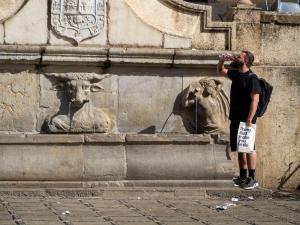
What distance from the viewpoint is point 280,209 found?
10.1m

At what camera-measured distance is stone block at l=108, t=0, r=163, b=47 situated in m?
11.4

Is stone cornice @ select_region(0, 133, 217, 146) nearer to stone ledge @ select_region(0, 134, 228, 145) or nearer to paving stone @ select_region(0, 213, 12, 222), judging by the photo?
stone ledge @ select_region(0, 134, 228, 145)

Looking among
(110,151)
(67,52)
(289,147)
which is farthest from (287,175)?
(67,52)

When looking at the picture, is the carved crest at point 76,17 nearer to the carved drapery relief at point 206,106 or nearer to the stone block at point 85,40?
the stone block at point 85,40

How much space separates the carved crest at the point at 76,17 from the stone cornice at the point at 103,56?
226 millimetres

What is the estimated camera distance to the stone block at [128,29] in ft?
37.5

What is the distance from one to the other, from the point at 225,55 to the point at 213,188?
166cm

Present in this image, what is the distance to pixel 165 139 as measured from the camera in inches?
436

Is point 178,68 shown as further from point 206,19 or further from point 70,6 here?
point 70,6

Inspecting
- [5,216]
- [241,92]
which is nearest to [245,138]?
[241,92]

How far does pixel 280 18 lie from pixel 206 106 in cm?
188

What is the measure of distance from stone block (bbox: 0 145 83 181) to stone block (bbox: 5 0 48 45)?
139 cm

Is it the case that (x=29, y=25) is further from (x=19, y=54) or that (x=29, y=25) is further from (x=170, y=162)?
(x=170, y=162)

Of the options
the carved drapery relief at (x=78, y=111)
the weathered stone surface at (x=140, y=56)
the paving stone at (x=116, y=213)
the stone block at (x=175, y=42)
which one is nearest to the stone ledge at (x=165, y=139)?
the carved drapery relief at (x=78, y=111)
